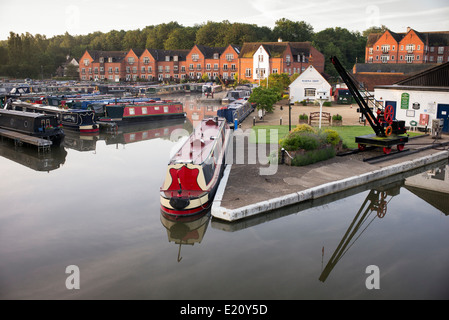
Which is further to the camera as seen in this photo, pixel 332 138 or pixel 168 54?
pixel 168 54

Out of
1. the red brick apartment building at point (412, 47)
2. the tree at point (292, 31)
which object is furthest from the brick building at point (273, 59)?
the tree at point (292, 31)

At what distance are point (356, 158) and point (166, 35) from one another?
9679 centimetres

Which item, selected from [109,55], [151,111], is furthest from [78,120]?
[109,55]

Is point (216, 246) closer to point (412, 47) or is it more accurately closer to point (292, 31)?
point (412, 47)

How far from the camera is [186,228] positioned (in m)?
13.1

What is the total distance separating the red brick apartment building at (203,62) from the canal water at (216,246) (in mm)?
52447

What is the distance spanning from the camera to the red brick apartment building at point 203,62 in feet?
224

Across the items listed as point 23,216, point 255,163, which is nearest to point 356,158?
point 255,163

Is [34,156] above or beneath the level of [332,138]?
beneath

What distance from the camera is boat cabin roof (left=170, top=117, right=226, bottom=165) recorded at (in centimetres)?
1455

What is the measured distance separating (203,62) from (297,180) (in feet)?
225
